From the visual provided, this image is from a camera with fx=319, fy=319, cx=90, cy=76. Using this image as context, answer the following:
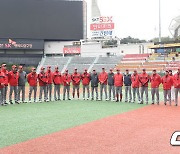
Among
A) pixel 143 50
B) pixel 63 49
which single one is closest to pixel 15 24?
pixel 63 49

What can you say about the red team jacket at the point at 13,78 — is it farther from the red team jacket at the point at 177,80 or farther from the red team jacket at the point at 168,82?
the red team jacket at the point at 177,80

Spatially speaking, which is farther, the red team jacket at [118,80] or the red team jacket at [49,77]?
the red team jacket at [118,80]

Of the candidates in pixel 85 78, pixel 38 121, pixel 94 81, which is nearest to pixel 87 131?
pixel 38 121

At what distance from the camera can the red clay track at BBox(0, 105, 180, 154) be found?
6956 mm

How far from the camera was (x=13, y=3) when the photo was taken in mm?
62375

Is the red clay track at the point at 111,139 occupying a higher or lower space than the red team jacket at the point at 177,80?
lower

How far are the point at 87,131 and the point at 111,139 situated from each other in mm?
1159

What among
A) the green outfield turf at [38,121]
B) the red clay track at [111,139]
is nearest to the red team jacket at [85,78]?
the green outfield turf at [38,121]

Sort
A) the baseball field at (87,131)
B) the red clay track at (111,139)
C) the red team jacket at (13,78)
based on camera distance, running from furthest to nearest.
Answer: the red team jacket at (13,78), the baseball field at (87,131), the red clay track at (111,139)

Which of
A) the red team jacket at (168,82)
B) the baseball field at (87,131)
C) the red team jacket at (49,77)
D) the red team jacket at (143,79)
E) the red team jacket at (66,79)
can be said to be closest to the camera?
the baseball field at (87,131)

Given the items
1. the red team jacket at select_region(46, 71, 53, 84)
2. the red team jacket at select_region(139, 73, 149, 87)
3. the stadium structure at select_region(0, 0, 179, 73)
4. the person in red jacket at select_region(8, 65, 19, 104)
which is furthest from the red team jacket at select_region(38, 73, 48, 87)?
the stadium structure at select_region(0, 0, 179, 73)

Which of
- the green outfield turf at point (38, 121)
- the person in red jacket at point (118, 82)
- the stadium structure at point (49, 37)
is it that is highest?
the stadium structure at point (49, 37)

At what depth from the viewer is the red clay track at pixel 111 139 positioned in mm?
6956

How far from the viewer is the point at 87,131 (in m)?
8.99
